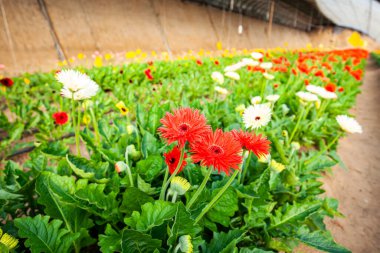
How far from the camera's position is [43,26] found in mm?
6508

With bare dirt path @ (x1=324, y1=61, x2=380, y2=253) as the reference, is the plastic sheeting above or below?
above

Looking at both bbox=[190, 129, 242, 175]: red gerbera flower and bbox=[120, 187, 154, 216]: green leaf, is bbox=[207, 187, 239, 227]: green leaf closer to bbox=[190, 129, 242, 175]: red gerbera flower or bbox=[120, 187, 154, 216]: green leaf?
bbox=[120, 187, 154, 216]: green leaf

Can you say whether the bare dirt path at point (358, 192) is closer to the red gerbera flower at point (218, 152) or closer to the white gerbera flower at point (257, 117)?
the white gerbera flower at point (257, 117)

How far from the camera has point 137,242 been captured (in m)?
0.84

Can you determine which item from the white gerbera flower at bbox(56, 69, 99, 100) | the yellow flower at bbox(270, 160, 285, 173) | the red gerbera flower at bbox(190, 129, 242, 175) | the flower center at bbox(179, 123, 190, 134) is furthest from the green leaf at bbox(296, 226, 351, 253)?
the white gerbera flower at bbox(56, 69, 99, 100)

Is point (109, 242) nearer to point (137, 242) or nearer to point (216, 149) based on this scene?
point (137, 242)

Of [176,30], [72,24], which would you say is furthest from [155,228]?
[176,30]

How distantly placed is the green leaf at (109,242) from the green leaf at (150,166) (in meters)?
0.28

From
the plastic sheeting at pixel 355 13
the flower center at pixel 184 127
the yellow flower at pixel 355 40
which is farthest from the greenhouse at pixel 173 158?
the yellow flower at pixel 355 40

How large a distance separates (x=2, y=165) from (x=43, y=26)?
17.5ft

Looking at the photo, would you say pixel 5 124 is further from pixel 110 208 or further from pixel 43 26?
pixel 43 26

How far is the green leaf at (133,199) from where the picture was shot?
97cm

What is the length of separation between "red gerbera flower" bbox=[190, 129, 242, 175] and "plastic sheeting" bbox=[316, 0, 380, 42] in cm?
2463

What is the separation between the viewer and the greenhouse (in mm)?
894
